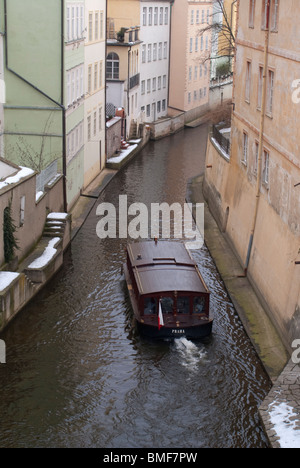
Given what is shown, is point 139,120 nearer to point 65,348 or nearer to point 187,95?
point 187,95

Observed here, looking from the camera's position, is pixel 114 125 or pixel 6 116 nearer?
pixel 6 116

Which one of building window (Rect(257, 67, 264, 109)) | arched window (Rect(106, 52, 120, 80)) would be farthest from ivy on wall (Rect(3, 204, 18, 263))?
arched window (Rect(106, 52, 120, 80))

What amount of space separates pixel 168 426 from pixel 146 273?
726cm

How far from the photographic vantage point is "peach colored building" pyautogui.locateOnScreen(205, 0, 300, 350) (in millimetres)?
23828

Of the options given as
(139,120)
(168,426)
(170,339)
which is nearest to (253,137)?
(170,339)

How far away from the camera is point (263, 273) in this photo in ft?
88.2

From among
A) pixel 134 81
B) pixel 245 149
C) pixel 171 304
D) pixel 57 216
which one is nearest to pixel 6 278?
pixel 171 304

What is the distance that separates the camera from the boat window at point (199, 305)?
2452 centimetres

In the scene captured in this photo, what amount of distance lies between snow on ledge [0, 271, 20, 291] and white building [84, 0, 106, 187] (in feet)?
62.7

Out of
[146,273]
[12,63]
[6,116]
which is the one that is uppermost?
[12,63]

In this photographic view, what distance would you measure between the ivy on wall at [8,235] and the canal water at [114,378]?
189cm

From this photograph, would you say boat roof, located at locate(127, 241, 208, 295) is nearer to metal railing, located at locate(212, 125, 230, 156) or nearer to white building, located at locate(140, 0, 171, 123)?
metal railing, located at locate(212, 125, 230, 156)

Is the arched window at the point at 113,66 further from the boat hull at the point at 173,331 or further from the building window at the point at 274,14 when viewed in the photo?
the boat hull at the point at 173,331
